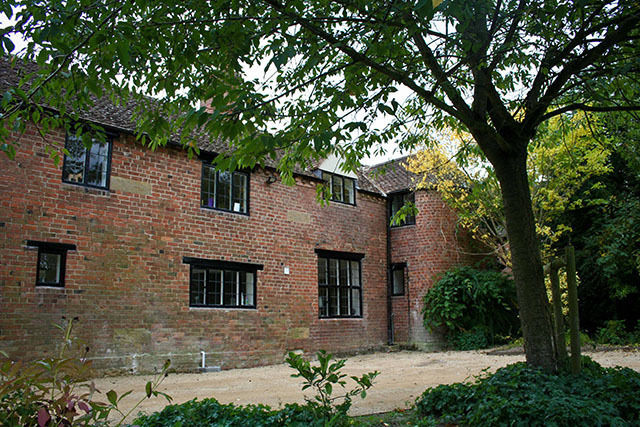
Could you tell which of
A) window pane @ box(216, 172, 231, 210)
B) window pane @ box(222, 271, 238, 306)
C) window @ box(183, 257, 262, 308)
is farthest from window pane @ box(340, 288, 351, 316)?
window pane @ box(216, 172, 231, 210)

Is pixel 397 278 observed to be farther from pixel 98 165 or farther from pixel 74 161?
pixel 74 161

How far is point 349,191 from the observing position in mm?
16484

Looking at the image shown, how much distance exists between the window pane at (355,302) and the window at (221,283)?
4.17 m

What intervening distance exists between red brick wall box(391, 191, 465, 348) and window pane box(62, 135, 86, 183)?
1075cm

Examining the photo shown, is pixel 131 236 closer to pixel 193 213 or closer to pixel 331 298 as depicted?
pixel 193 213

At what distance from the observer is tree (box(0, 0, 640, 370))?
4.02 meters

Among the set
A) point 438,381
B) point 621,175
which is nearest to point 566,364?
point 438,381

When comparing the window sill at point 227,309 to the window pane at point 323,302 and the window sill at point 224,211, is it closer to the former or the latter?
the window sill at point 224,211

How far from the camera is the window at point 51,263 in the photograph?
936 cm

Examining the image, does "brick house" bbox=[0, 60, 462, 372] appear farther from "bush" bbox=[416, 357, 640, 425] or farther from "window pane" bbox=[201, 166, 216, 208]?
"bush" bbox=[416, 357, 640, 425]

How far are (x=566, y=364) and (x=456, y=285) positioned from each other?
34.6 ft

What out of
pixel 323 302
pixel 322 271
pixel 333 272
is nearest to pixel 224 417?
pixel 323 302

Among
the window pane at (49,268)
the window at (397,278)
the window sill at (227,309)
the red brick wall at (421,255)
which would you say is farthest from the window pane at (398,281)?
the window pane at (49,268)

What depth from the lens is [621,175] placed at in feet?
55.9
